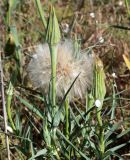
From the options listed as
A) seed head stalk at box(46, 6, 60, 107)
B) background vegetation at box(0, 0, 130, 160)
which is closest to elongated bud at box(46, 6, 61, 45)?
seed head stalk at box(46, 6, 60, 107)

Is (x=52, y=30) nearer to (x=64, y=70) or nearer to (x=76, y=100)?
(x=64, y=70)

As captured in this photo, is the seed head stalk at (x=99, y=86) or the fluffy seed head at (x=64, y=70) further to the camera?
the fluffy seed head at (x=64, y=70)

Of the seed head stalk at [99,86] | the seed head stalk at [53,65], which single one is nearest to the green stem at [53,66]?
the seed head stalk at [53,65]

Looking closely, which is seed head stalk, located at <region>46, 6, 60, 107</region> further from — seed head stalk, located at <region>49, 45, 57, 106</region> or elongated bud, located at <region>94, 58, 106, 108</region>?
elongated bud, located at <region>94, 58, 106, 108</region>

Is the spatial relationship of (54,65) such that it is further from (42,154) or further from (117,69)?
(117,69)

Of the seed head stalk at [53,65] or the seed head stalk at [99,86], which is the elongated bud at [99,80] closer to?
the seed head stalk at [99,86]

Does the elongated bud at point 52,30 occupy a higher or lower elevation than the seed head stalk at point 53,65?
higher

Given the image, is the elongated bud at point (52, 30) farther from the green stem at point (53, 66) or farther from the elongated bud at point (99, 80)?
the elongated bud at point (99, 80)
